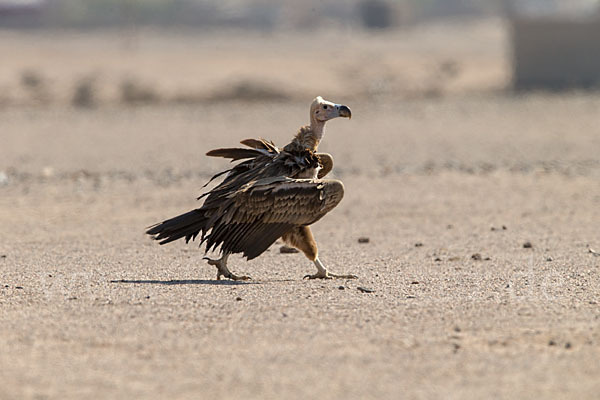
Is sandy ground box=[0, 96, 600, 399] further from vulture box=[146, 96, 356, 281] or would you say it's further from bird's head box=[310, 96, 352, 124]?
bird's head box=[310, 96, 352, 124]

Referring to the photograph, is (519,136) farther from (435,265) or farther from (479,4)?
(479,4)

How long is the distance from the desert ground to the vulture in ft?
1.09

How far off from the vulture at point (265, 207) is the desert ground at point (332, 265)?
331 millimetres

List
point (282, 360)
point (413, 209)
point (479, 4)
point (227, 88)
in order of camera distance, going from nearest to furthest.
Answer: point (282, 360), point (413, 209), point (227, 88), point (479, 4)

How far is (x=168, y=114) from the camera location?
1044 inches

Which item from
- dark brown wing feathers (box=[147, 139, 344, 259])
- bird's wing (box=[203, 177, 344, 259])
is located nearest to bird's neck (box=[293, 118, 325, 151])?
dark brown wing feathers (box=[147, 139, 344, 259])

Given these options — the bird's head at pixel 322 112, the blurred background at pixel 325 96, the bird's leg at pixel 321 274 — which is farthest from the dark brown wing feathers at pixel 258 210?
the blurred background at pixel 325 96

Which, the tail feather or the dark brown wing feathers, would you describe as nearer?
the dark brown wing feathers

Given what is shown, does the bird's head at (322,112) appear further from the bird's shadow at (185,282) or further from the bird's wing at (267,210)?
the bird's shadow at (185,282)

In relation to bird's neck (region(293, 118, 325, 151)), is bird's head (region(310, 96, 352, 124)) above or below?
above

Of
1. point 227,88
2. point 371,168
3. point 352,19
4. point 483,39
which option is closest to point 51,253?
point 371,168

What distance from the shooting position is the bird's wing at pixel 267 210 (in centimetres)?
810

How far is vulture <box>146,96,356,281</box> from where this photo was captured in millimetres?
8125

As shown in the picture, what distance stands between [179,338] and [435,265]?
352 centimetres
